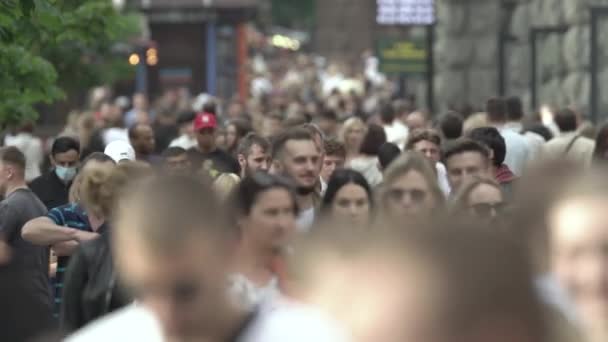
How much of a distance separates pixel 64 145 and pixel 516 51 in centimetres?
2251

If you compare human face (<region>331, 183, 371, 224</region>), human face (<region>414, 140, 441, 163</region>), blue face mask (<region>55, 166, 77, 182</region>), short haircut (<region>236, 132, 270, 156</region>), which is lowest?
blue face mask (<region>55, 166, 77, 182</region>)

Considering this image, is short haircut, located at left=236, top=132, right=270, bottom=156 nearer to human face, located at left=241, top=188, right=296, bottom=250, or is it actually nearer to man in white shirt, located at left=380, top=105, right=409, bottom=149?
human face, located at left=241, top=188, right=296, bottom=250

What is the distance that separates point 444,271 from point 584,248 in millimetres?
892

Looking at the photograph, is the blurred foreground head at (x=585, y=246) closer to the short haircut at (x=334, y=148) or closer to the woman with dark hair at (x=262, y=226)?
the woman with dark hair at (x=262, y=226)

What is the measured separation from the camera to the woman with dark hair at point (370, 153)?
1443cm

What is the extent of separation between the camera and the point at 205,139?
16984mm

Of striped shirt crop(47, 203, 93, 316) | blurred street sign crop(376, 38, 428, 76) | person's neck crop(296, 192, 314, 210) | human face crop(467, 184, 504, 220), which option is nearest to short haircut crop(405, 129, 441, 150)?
person's neck crop(296, 192, 314, 210)

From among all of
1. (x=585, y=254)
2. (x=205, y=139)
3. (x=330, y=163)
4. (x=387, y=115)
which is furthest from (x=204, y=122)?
(x=585, y=254)

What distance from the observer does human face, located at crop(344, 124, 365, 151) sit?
16297 millimetres

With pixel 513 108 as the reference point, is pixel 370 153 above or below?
above

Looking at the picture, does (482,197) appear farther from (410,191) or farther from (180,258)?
(180,258)

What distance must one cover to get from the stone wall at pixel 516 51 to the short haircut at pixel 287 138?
14.6 meters

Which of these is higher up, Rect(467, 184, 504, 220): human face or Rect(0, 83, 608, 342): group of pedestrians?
Rect(0, 83, 608, 342): group of pedestrians

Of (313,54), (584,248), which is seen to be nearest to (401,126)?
(584,248)
